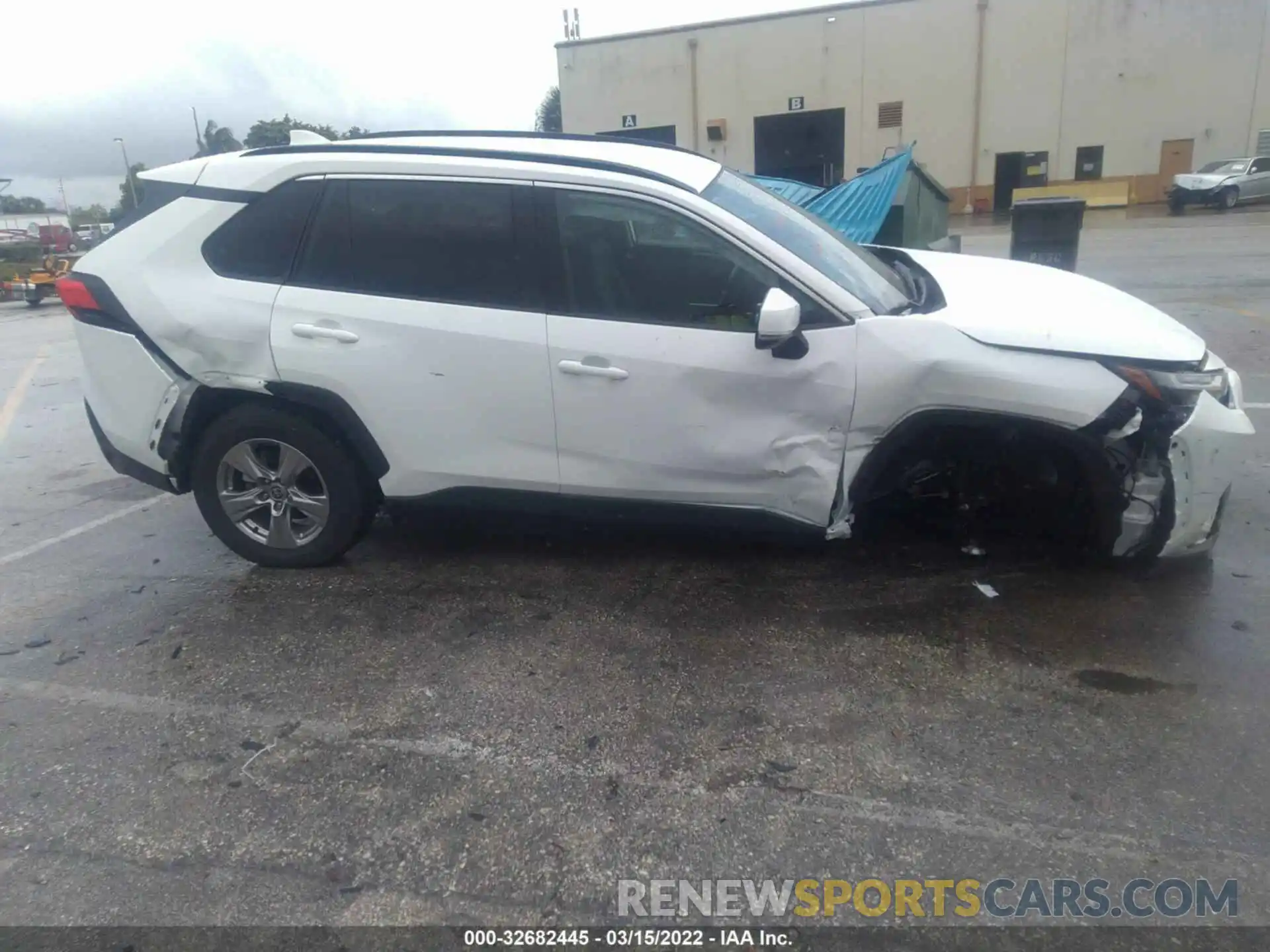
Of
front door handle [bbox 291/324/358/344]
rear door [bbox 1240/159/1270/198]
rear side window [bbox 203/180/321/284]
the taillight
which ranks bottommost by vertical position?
rear door [bbox 1240/159/1270/198]

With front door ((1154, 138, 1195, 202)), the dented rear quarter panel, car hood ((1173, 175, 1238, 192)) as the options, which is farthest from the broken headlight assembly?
front door ((1154, 138, 1195, 202))

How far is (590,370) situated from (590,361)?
4 centimetres

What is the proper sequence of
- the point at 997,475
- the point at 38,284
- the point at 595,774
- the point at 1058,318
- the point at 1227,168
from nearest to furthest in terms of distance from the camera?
the point at 595,774 < the point at 1058,318 < the point at 997,475 < the point at 38,284 < the point at 1227,168

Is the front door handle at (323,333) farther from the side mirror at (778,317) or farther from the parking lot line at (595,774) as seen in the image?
the side mirror at (778,317)

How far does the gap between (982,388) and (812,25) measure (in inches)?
1437

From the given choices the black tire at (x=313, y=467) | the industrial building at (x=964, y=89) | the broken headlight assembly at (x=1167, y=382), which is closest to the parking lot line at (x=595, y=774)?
the black tire at (x=313, y=467)

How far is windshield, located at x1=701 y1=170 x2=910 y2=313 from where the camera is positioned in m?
3.74

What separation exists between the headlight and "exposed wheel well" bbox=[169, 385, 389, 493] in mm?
3026

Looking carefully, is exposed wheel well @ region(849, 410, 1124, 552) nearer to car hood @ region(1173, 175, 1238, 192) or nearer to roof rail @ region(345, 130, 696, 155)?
roof rail @ region(345, 130, 696, 155)

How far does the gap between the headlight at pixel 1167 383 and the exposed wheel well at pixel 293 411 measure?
3.03m

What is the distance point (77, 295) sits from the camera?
13.9ft

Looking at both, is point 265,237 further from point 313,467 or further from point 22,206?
point 22,206

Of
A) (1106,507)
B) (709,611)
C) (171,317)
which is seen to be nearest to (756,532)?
(709,611)

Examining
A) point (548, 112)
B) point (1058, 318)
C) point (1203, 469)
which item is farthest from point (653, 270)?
point (548, 112)
